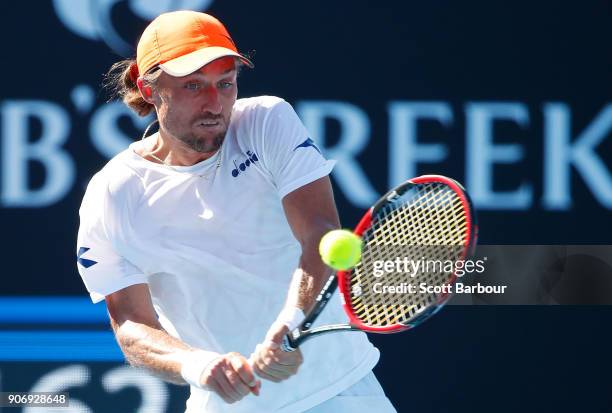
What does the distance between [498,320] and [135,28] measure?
1.61 m

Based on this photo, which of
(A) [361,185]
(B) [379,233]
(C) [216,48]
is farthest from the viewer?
(A) [361,185]

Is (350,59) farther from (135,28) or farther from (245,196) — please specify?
(245,196)

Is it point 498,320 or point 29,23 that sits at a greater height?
point 29,23

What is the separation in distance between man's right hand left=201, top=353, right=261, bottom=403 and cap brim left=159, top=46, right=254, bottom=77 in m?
0.70

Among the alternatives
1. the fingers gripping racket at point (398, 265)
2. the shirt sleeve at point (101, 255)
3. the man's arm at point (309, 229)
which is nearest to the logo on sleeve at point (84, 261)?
the shirt sleeve at point (101, 255)

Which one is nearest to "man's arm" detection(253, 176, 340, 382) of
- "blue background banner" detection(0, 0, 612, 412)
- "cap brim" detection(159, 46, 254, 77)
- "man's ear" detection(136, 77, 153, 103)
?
"cap brim" detection(159, 46, 254, 77)

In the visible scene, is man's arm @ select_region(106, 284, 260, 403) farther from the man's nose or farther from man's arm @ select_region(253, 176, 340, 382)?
the man's nose

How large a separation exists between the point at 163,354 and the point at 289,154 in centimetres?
55

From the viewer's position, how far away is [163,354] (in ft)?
10.5

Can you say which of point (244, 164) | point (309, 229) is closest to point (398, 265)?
point (309, 229)

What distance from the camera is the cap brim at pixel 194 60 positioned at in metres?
3.24

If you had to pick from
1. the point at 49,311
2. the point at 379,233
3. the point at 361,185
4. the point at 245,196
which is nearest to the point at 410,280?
the point at 379,233

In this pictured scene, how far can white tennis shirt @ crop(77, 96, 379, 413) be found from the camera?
3.35 m

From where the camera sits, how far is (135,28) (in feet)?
15.7
